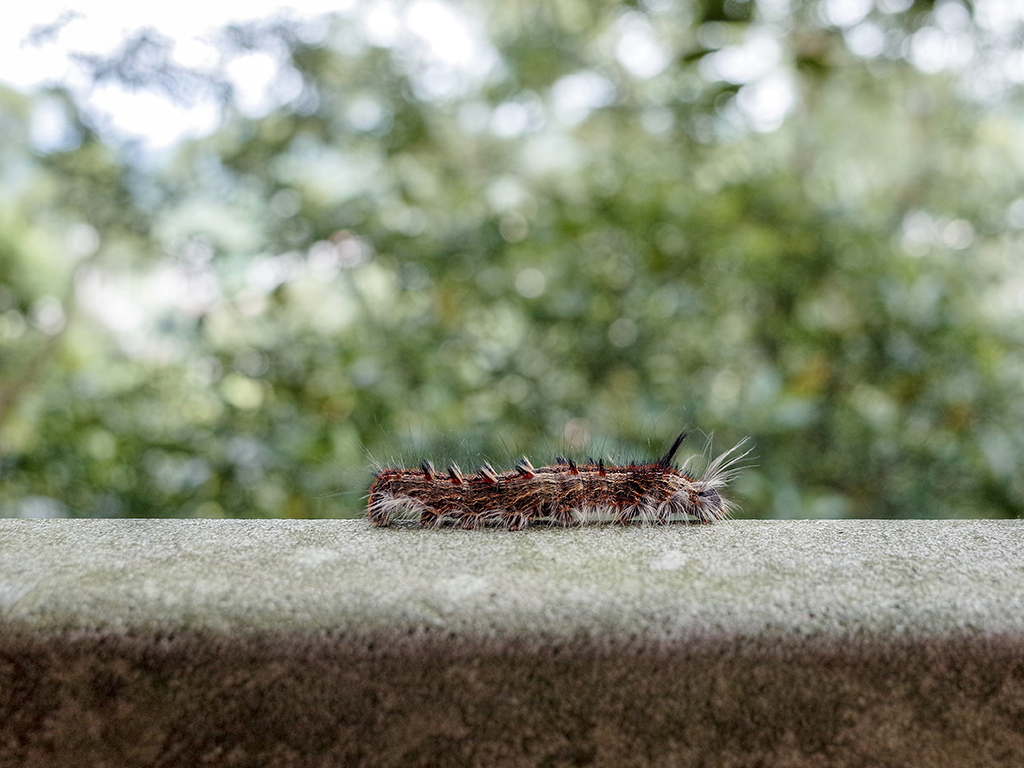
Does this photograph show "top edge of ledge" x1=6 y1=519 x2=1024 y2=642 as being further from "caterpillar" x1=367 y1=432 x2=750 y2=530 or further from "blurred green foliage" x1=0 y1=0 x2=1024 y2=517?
"blurred green foliage" x1=0 y1=0 x2=1024 y2=517

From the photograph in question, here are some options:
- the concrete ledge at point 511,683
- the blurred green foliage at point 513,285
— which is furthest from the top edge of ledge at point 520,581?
the blurred green foliage at point 513,285

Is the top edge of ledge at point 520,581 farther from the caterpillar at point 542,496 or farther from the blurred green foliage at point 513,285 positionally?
the blurred green foliage at point 513,285

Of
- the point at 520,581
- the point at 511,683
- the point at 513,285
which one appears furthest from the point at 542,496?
the point at 513,285

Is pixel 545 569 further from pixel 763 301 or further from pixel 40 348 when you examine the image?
pixel 40 348

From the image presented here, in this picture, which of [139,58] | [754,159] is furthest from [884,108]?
[139,58]

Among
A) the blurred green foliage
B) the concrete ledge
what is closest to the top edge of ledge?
the concrete ledge
